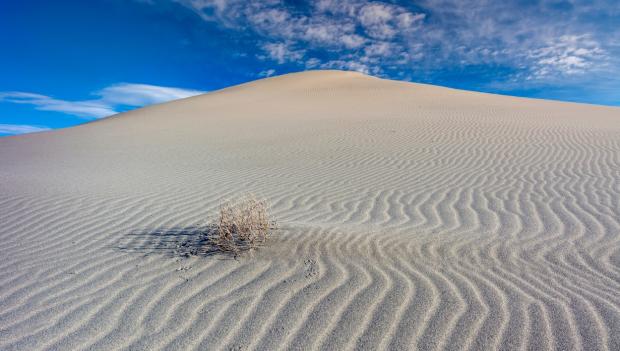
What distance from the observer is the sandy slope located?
250 cm

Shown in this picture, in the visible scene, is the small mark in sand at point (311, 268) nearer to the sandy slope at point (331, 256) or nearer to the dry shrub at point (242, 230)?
the sandy slope at point (331, 256)

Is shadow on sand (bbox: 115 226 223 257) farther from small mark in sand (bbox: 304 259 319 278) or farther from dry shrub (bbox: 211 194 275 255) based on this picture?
small mark in sand (bbox: 304 259 319 278)

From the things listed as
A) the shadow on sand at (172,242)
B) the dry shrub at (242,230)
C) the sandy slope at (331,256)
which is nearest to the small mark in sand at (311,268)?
the sandy slope at (331,256)

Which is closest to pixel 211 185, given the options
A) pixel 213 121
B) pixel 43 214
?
pixel 43 214

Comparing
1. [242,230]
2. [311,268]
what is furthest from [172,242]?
[311,268]

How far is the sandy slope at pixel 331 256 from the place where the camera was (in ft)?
8.20

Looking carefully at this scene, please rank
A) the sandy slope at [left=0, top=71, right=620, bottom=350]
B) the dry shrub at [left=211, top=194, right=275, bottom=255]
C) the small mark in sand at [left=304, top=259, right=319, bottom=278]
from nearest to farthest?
the sandy slope at [left=0, top=71, right=620, bottom=350] → the small mark in sand at [left=304, top=259, right=319, bottom=278] → the dry shrub at [left=211, top=194, right=275, bottom=255]

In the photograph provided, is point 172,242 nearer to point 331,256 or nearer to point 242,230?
point 242,230

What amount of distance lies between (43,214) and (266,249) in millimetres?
3568

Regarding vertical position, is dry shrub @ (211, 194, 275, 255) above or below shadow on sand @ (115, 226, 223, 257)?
above

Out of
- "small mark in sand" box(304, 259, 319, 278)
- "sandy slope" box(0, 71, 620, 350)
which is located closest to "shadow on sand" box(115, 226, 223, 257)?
"sandy slope" box(0, 71, 620, 350)

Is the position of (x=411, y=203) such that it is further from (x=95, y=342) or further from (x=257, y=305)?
(x=95, y=342)

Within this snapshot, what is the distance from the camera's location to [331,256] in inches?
143

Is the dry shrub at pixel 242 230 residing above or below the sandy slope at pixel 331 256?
above
